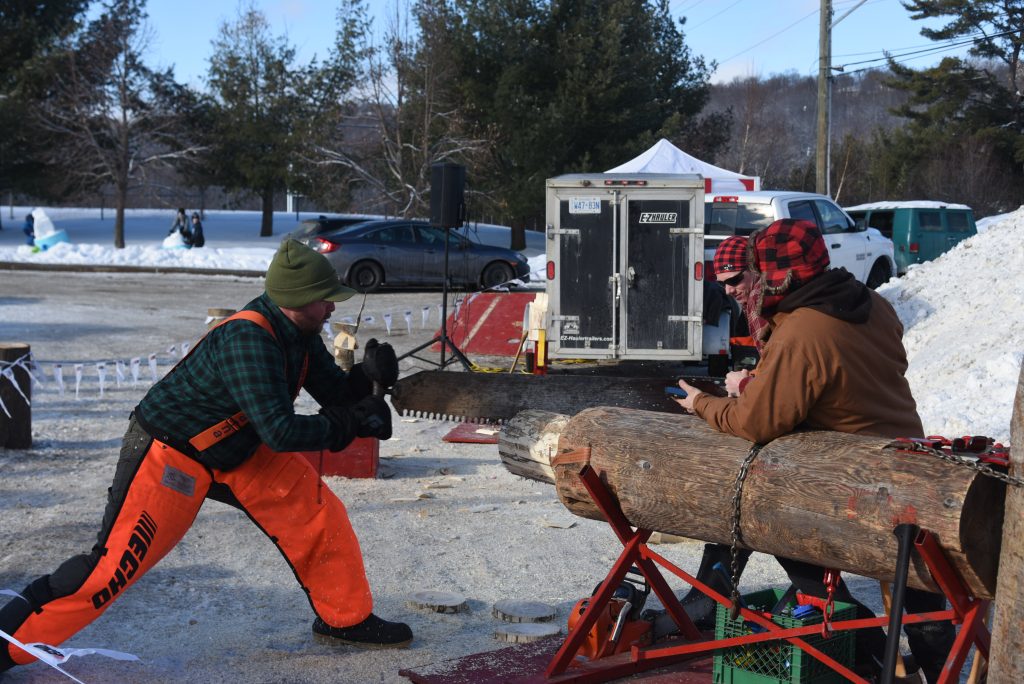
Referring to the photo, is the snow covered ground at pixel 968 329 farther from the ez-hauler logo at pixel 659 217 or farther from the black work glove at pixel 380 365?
the black work glove at pixel 380 365

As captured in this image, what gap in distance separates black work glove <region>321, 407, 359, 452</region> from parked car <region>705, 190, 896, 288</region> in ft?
35.0

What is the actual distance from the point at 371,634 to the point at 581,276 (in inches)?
315

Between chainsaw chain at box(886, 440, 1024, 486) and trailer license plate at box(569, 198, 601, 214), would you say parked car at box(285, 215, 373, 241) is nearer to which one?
trailer license plate at box(569, 198, 601, 214)

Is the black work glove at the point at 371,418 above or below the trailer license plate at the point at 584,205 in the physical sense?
below

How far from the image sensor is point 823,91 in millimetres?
24750

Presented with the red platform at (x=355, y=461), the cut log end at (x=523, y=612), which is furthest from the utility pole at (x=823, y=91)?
the cut log end at (x=523, y=612)

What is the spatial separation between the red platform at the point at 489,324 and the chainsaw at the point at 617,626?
7.42 meters

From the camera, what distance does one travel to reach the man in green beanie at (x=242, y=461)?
3707 mm

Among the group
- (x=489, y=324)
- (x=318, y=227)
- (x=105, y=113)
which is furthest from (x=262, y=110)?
(x=489, y=324)

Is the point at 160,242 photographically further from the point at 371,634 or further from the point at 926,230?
the point at 371,634

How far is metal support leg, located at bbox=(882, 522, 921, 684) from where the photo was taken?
2809 mm

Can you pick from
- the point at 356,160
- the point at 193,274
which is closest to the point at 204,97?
the point at 356,160

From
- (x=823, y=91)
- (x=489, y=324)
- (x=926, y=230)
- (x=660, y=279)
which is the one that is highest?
(x=823, y=91)

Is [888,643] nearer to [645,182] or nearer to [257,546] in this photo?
[257,546]
